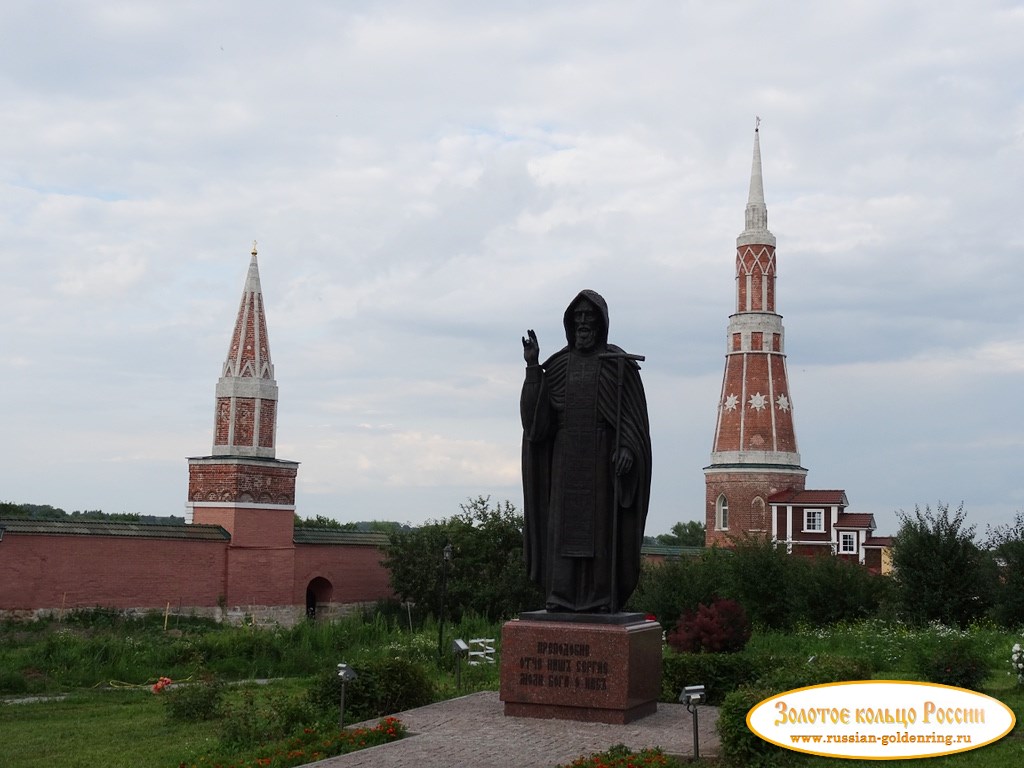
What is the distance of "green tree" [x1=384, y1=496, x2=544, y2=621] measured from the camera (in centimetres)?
3141

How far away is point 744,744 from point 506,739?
202cm

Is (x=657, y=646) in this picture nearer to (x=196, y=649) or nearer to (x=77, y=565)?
(x=196, y=649)

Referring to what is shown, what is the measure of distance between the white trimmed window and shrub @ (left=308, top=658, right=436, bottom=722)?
35786 millimetres

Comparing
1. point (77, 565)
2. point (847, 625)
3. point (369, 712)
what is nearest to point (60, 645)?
point (77, 565)

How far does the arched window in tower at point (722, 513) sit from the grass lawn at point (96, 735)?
114ft

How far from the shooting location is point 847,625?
924 inches

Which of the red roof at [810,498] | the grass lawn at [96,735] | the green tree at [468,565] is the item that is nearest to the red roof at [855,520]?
the red roof at [810,498]

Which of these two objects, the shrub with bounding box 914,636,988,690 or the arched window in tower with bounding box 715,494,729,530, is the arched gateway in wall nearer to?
the arched window in tower with bounding box 715,494,729,530

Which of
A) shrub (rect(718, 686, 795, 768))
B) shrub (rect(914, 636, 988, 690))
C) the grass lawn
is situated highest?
shrub (rect(914, 636, 988, 690))

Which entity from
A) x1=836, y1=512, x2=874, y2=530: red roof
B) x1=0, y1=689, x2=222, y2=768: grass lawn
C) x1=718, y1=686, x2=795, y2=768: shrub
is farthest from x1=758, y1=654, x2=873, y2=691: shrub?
x1=836, y1=512, x2=874, y2=530: red roof

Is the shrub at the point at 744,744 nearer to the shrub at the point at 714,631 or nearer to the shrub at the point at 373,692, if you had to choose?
the shrub at the point at 373,692

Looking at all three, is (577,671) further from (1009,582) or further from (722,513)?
(722,513)

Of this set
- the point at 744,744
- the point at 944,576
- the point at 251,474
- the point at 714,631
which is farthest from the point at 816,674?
the point at 251,474

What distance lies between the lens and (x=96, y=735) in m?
11.9
